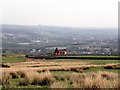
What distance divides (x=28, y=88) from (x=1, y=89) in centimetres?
142

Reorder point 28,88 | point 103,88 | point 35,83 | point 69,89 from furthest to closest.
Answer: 1. point 35,83
2. point 28,88
3. point 69,89
4. point 103,88

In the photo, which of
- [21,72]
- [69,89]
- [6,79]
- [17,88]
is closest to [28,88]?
[17,88]

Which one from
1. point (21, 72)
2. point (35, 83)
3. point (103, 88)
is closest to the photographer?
point (103, 88)

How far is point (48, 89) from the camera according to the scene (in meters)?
→ 16.3

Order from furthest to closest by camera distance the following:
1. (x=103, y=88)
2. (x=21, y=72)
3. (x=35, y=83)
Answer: (x=21, y=72) → (x=35, y=83) → (x=103, y=88)

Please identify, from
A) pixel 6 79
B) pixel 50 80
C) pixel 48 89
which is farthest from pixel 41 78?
pixel 48 89

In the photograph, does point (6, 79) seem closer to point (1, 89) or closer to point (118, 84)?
point (1, 89)

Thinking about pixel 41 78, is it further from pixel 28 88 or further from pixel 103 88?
pixel 103 88

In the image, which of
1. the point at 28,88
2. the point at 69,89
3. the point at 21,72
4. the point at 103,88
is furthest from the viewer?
the point at 21,72

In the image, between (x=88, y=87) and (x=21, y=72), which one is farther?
(x=21, y=72)

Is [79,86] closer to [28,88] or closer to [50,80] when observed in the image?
[28,88]

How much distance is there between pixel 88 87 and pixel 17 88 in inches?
133

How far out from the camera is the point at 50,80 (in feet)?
65.5

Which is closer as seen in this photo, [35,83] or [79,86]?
[79,86]
